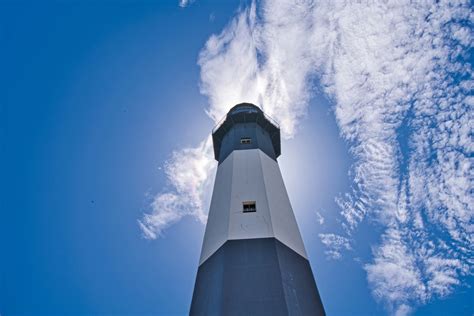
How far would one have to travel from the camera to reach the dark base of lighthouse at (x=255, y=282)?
9.30 m

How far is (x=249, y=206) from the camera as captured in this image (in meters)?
13.1

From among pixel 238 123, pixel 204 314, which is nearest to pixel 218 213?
pixel 204 314

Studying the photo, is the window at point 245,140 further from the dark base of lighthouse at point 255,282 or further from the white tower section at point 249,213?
the dark base of lighthouse at point 255,282

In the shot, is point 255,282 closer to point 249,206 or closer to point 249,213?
point 249,213

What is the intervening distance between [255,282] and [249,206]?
373cm

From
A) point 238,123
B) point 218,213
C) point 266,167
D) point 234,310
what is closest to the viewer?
point 234,310

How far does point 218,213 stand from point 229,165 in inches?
137

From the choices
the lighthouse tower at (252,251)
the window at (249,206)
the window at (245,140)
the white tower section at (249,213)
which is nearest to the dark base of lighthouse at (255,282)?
the lighthouse tower at (252,251)

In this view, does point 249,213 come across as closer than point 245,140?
Yes

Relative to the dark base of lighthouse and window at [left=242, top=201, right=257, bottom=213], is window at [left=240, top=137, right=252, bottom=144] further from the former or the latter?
the dark base of lighthouse

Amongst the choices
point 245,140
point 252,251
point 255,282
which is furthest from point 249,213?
point 245,140

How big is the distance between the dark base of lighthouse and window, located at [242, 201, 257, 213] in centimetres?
169

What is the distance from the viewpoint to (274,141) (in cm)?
2250

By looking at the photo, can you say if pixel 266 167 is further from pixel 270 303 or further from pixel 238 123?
pixel 270 303
